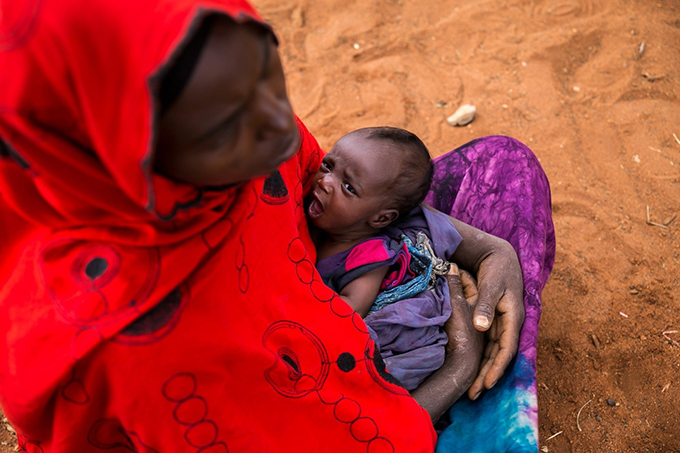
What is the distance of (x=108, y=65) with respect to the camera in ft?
2.99

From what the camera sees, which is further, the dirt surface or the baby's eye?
the dirt surface

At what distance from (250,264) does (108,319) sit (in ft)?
1.32

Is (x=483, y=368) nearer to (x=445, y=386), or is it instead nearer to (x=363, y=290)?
(x=445, y=386)

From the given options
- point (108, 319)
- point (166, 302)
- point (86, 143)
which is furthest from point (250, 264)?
point (86, 143)

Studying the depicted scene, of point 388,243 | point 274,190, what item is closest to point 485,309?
point 388,243

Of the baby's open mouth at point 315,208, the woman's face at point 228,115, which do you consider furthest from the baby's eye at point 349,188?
the woman's face at point 228,115

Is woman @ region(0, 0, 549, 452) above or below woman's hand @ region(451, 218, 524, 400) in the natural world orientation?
above

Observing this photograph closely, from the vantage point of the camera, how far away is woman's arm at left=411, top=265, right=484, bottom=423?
1.87 metres

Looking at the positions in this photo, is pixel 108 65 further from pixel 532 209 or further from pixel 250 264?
pixel 532 209

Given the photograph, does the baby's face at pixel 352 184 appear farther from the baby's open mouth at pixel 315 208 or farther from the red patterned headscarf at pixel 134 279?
the red patterned headscarf at pixel 134 279

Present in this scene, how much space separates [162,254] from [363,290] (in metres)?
0.92

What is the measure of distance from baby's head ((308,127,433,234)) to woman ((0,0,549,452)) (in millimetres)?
392

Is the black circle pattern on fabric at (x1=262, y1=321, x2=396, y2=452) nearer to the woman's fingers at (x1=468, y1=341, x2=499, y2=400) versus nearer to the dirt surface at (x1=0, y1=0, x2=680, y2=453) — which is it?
the woman's fingers at (x1=468, y1=341, x2=499, y2=400)

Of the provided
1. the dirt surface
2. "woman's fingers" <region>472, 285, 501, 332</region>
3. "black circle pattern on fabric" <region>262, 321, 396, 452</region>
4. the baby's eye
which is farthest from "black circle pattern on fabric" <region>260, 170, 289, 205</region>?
the dirt surface
